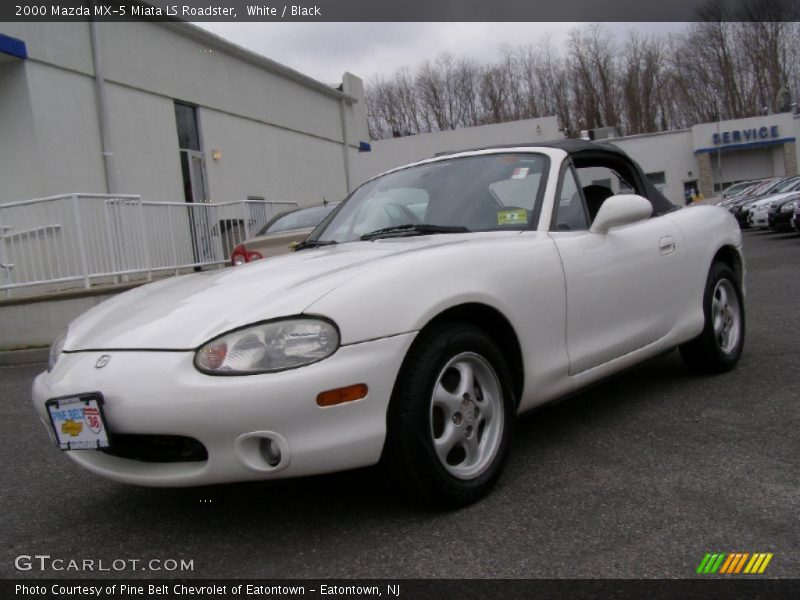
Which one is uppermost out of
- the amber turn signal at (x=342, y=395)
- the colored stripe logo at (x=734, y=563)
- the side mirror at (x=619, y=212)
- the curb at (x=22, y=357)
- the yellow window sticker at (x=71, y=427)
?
the side mirror at (x=619, y=212)

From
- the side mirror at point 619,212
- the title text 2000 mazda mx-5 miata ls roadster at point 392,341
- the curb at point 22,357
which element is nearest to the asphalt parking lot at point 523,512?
the title text 2000 mazda mx-5 miata ls roadster at point 392,341

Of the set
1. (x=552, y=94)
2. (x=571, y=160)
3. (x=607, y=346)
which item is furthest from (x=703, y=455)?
(x=552, y=94)

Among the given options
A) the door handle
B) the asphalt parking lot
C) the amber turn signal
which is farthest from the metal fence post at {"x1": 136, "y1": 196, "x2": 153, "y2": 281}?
the amber turn signal

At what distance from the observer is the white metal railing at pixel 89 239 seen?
8.20 meters

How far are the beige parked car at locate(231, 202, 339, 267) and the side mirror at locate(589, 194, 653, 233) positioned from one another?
182 inches

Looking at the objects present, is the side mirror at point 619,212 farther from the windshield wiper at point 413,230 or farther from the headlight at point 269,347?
the headlight at point 269,347

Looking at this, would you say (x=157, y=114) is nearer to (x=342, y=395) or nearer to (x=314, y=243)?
(x=314, y=243)

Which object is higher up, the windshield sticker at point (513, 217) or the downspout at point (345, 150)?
the downspout at point (345, 150)

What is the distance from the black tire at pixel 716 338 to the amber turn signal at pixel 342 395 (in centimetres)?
262

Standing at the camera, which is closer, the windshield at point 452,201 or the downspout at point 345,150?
the windshield at point 452,201

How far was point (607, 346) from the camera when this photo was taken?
342 centimetres

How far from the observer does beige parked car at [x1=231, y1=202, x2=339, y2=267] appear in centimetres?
817

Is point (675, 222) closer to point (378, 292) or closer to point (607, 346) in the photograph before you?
point (607, 346)
